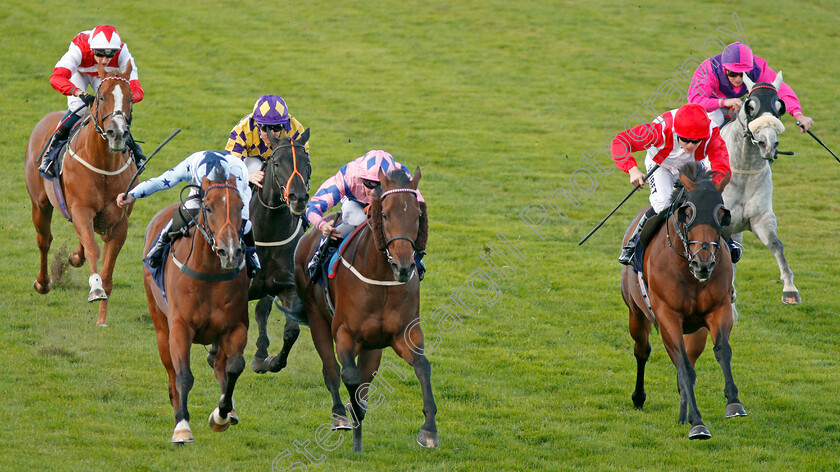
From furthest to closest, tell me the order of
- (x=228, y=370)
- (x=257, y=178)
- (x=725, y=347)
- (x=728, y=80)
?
1. (x=728, y=80)
2. (x=257, y=178)
3. (x=725, y=347)
4. (x=228, y=370)

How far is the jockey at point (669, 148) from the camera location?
8.21m

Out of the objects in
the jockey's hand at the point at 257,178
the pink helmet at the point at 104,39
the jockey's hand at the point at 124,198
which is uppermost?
the pink helmet at the point at 104,39

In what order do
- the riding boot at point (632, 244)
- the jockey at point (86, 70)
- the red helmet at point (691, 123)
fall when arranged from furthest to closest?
the jockey at point (86, 70) → the riding boot at point (632, 244) → the red helmet at point (691, 123)

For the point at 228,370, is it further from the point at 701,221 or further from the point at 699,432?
the point at 701,221

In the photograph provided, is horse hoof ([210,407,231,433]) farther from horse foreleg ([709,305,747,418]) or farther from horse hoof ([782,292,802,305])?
horse hoof ([782,292,802,305])

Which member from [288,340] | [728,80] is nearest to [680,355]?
[288,340]

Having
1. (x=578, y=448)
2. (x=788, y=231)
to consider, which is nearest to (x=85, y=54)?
(x=578, y=448)

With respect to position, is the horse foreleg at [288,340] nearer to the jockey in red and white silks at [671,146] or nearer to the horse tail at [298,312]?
the horse tail at [298,312]

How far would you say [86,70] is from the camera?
11.3 m

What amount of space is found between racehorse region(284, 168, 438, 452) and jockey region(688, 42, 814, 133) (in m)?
4.77

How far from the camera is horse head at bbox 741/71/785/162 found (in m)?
9.95

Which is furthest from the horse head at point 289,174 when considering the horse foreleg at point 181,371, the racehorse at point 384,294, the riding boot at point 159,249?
the horse foreleg at point 181,371

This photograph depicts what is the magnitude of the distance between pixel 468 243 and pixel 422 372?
7857mm

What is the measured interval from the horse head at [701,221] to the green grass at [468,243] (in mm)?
1628
